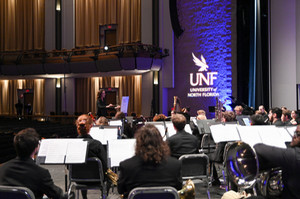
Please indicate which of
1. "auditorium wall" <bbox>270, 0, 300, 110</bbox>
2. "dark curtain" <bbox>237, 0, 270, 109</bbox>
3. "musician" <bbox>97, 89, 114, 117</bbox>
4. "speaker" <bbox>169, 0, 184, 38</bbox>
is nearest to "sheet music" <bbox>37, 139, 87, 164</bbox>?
"musician" <bbox>97, 89, 114, 117</bbox>

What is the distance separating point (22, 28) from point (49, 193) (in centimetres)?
2122

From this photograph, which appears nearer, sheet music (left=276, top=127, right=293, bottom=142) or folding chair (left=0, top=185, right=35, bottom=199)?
folding chair (left=0, top=185, right=35, bottom=199)

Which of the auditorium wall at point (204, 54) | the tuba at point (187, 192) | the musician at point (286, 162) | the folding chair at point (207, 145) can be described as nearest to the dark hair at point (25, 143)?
the tuba at point (187, 192)

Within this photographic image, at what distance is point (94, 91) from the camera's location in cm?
2069

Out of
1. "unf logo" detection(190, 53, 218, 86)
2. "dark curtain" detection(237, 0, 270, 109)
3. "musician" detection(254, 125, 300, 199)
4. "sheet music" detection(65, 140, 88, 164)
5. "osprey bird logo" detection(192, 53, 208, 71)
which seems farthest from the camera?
"osprey bird logo" detection(192, 53, 208, 71)

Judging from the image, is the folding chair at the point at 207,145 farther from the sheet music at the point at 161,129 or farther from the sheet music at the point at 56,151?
the sheet music at the point at 56,151

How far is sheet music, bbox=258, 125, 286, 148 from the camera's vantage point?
369 centimetres

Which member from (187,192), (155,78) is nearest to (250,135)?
(187,192)

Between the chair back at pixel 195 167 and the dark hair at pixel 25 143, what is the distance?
2023 mm

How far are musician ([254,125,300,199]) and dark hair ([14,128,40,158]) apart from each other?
1708 millimetres

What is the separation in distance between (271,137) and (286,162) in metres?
1.76

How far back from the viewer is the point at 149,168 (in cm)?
260

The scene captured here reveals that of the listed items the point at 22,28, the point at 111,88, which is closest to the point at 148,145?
the point at 111,88

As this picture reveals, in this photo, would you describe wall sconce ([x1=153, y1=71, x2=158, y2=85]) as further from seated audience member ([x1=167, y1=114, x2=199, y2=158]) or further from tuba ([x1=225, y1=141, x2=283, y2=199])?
tuba ([x1=225, y1=141, x2=283, y2=199])
